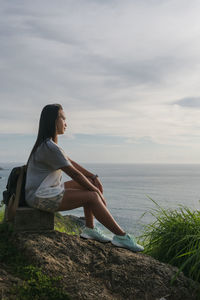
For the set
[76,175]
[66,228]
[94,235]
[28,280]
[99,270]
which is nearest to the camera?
[28,280]

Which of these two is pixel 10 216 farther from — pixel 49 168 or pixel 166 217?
pixel 166 217

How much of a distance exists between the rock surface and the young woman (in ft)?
1.26

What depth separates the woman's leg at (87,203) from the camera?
3.95m

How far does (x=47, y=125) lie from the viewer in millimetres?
4023

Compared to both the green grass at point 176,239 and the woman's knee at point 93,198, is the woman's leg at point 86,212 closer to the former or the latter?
the woman's knee at point 93,198

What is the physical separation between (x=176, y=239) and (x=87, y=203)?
137cm

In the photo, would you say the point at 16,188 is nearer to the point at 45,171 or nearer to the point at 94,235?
the point at 45,171

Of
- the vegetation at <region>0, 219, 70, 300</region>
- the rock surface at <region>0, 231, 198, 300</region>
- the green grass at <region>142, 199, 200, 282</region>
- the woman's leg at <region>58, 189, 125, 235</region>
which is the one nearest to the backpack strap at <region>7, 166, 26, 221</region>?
the rock surface at <region>0, 231, 198, 300</region>

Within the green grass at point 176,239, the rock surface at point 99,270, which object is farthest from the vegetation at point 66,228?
the green grass at point 176,239

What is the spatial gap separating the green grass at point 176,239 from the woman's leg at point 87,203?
32.0 inches

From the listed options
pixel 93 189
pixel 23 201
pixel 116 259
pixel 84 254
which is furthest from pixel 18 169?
pixel 116 259

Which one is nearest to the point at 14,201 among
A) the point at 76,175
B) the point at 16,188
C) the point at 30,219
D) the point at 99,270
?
the point at 16,188

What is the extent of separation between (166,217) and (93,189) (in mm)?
1460

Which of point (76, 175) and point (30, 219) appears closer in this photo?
point (76, 175)
